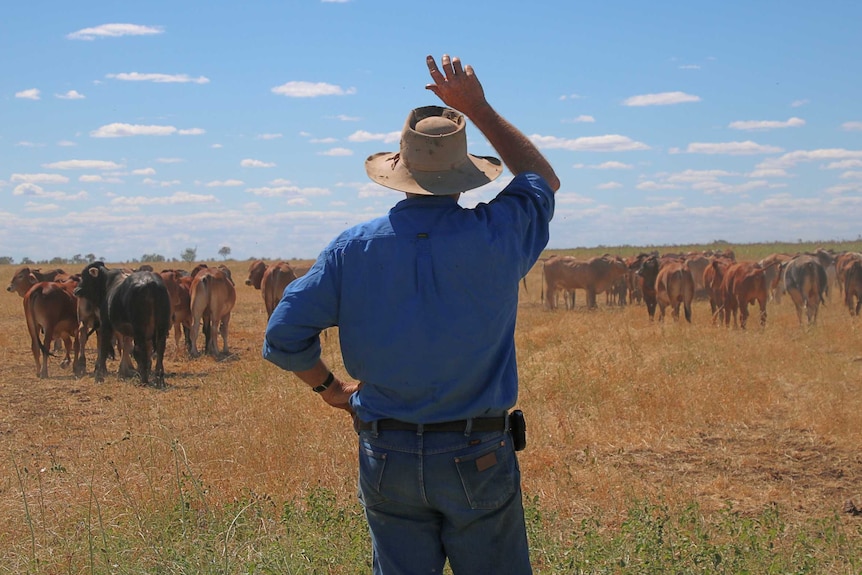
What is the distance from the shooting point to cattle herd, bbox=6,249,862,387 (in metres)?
14.6

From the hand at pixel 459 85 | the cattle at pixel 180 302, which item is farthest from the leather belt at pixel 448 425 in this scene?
the cattle at pixel 180 302

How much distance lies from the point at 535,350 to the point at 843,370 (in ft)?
17.0

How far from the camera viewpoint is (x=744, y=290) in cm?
2161

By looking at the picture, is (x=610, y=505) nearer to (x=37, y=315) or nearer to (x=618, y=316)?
(x=37, y=315)

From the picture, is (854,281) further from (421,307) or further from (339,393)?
(421,307)

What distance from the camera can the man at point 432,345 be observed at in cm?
305

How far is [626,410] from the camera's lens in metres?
10.1

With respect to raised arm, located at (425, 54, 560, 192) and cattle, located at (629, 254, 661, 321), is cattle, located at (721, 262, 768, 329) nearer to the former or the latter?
cattle, located at (629, 254, 661, 321)

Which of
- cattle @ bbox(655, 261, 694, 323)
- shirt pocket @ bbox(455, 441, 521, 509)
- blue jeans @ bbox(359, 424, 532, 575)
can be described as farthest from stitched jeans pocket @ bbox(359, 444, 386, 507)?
cattle @ bbox(655, 261, 694, 323)

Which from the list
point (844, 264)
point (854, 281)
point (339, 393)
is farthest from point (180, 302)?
point (844, 264)

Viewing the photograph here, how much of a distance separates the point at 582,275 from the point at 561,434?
2444 cm

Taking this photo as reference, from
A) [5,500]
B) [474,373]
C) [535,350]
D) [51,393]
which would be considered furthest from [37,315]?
[474,373]

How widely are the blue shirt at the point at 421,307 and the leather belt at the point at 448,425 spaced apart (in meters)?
0.03

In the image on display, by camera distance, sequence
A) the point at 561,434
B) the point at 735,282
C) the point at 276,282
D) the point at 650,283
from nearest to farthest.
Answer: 1. the point at 561,434
2. the point at 735,282
3. the point at 276,282
4. the point at 650,283
